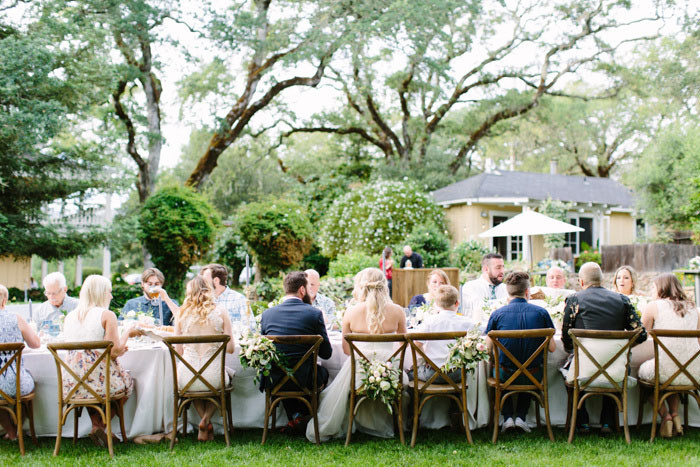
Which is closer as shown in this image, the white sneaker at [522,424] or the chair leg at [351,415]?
the chair leg at [351,415]

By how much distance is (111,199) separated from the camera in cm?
1867

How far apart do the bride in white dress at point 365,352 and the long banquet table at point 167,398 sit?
1.11ft

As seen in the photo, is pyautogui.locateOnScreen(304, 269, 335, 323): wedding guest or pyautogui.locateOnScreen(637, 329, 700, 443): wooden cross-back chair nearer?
pyautogui.locateOnScreen(637, 329, 700, 443): wooden cross-back chair

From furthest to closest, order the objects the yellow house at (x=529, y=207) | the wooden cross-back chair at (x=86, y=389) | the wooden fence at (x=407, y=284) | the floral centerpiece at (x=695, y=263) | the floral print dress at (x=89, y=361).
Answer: the yellow house at (x=529, y=207) < the wooden fence at (x=407, y=284) < the floral centerpiece at (x=695, y=263) < the floral print dress at (x=89, y=361) < the wooden cross-back chair at (x=86, y=389)

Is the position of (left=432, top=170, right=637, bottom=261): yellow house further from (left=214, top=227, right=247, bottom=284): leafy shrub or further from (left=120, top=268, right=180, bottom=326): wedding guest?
(left=120, top=268, right=180, bottom=326): wedding guest

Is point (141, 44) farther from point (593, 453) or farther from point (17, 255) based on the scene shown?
point (593, 453)

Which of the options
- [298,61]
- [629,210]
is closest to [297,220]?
[298,61]

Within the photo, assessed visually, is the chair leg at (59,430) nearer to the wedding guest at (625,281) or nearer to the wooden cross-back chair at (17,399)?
the wooden cross-back chair at (17,399)

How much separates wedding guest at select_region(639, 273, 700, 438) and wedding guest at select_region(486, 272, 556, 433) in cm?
93

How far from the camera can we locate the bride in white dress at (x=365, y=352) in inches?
194

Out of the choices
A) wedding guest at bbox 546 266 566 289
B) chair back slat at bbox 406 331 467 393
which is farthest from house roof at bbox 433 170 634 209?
chair back slat at bbox 406 331 467 393

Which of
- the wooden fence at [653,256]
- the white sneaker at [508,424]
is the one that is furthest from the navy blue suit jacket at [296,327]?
the wooden fence at [653,256]

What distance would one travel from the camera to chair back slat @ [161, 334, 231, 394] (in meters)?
4.59

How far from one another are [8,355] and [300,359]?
7.97 feet
